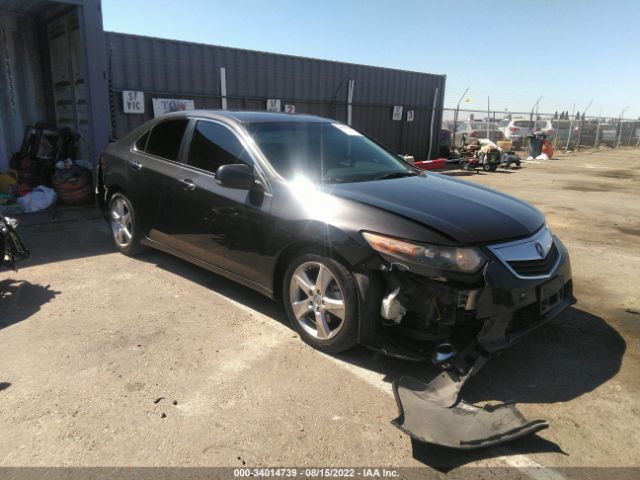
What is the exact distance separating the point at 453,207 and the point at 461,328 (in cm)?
85

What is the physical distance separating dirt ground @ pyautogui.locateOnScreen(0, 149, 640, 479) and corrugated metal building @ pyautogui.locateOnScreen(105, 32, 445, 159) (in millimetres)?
6554

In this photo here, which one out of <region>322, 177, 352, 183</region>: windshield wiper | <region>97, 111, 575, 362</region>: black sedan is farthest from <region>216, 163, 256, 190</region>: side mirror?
<region>322, 177, 352, 183</region>: windshield wiper

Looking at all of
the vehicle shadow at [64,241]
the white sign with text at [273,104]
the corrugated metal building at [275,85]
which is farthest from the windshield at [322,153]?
the white sign with text at [273,104]

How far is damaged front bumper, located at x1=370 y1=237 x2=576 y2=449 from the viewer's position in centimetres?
258

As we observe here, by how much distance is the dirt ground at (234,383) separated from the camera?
2.40 m

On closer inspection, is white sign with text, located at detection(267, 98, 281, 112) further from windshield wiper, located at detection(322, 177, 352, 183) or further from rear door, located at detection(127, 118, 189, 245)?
windshield wiper, located at detection(322, 177, 352, 183)

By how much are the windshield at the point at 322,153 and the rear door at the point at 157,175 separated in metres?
0.96

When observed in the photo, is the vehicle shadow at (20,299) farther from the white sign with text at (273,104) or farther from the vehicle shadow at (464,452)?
the white sign with text at (273,104)

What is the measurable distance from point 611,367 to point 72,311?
409 cm

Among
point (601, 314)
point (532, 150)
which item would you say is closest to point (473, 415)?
point (601, 314)

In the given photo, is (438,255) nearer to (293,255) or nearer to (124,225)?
(293,255)

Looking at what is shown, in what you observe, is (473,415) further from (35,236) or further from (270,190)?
(35,236)

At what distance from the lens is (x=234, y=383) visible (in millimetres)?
2992

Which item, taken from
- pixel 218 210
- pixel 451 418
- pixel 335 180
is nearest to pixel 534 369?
pixel 451 418
